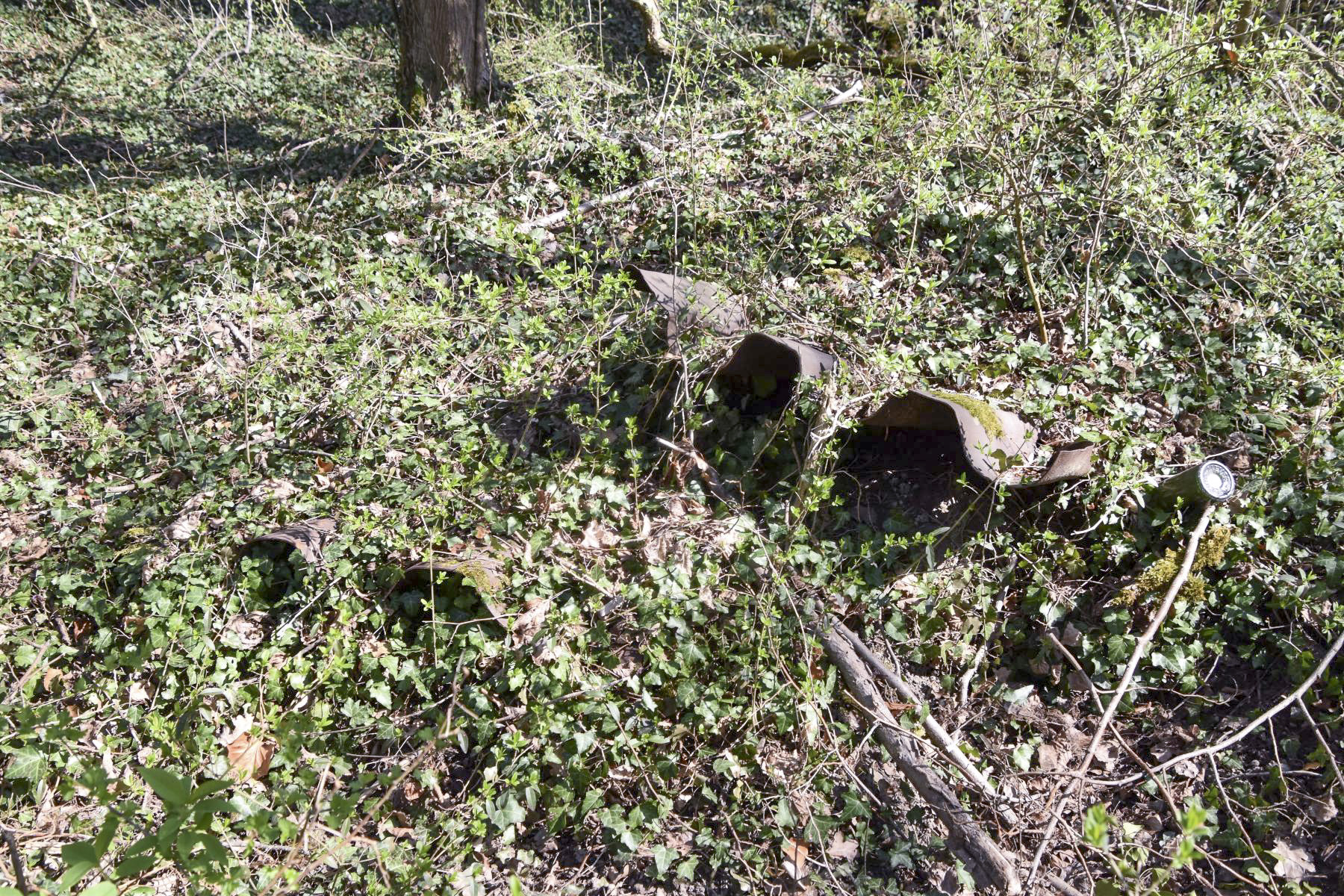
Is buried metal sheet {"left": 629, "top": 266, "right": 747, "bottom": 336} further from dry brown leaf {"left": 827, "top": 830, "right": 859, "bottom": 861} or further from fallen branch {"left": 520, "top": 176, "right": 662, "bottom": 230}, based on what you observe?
dry brown leaf {"left": 827, "top": 830, "right": 859, "bottom": 861}

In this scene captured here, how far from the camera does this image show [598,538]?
3854 mm

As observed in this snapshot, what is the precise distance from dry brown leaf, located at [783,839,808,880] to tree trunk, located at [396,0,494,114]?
20.5 feet

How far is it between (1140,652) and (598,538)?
234 cm

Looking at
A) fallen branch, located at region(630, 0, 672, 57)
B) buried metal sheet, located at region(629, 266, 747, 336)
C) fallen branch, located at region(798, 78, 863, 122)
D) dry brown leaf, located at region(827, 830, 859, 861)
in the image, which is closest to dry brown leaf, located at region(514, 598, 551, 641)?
dry brown leaf, located at region(827, 830, 859, 861)

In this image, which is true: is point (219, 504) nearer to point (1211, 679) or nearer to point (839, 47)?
point (1211, 679)

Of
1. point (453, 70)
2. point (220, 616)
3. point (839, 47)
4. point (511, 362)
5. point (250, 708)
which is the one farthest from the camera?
point (839, 47)

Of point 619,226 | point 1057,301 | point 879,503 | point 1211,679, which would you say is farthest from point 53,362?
point 1211,679

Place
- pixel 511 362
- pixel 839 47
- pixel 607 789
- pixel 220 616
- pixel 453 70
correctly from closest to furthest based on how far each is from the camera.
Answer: pixel 607 789, pixel 220 616, pixel 511 362, pixel 453 70, pixel 839 47

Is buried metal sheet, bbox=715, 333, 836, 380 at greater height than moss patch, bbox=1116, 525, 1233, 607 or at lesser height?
greater

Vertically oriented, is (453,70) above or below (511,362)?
above

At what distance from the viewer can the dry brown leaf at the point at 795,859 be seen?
296 cm

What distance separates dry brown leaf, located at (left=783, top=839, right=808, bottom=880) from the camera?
296cm

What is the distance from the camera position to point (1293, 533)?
3553 millimetres

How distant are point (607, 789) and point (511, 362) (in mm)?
2428
